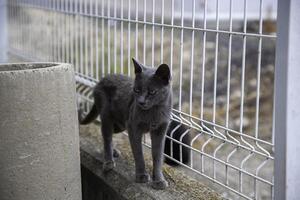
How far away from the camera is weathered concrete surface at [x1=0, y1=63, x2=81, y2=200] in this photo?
10.2 ft

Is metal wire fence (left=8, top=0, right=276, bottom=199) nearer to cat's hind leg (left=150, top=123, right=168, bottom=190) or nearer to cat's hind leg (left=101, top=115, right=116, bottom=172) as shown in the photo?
cat's hind leg (left=150, top=123, right=168, bottom=190)

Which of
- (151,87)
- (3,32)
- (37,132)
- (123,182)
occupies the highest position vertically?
(3,32)

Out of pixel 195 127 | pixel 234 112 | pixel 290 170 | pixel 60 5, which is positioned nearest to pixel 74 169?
pixel 195 127

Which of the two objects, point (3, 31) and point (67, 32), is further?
point (3, 31)

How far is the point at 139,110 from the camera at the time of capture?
11.9ft

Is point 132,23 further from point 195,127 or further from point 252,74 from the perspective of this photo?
point 252,74

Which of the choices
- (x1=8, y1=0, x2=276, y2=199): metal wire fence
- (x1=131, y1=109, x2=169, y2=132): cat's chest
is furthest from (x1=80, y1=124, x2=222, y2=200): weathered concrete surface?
(x1=131, y1=109, x2=169, y2=132): cat's chest

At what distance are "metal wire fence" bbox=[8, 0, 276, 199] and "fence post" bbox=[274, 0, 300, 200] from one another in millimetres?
328

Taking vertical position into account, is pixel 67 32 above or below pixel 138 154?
above

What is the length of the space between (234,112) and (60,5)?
3655 millimetres

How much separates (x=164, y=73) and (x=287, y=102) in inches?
38.3

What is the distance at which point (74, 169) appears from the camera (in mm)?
3500

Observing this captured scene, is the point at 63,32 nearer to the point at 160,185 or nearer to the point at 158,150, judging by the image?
the point at 158,150

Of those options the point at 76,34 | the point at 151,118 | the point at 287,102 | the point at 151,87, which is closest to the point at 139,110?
the point at 151,118
